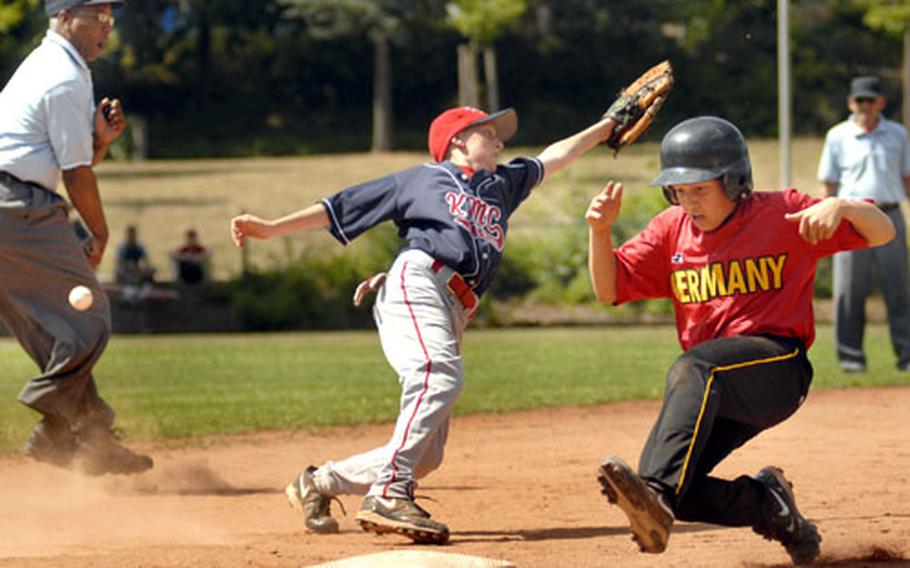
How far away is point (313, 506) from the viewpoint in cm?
613

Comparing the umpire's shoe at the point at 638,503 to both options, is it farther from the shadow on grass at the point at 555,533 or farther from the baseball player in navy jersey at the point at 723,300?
the shadow on grass at the point at 555,533

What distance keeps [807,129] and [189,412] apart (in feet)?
111

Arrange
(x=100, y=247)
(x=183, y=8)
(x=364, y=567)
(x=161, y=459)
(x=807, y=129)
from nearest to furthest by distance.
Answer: (x=364, y=567) < (x=100, y=247) < (x=161, y=459) < (x=807, y=129) < (x=183, y=8)

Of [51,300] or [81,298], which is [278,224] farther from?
[51,300]

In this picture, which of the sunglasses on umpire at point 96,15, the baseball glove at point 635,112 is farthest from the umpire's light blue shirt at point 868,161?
the sunglasses on umpire at point 96,15

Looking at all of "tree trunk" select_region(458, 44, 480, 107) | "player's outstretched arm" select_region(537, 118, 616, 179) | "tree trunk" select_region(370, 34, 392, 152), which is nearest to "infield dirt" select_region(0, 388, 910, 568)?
"player's outstretched arm" select_region(537, 118, 616, 179)

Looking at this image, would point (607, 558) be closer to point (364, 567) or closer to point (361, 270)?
point (364, 567)

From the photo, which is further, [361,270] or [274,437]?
[361,270]

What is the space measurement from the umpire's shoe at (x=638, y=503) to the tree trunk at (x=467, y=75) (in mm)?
36646

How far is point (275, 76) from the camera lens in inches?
1848

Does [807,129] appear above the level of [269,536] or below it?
below

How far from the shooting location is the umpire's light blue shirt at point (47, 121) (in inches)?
263

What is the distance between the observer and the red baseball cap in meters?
6.12

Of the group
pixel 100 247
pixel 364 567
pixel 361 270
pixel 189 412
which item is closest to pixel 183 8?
pixel 361 270
